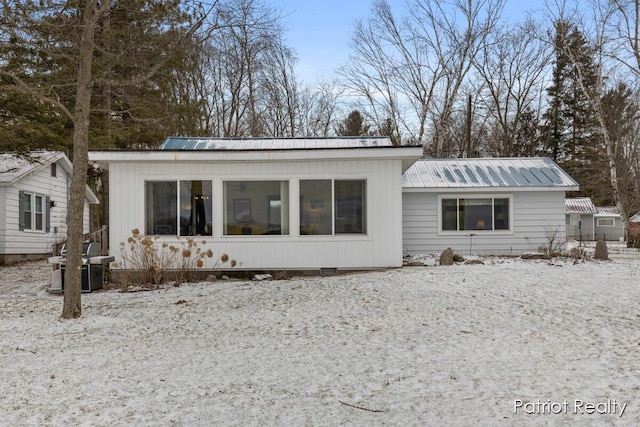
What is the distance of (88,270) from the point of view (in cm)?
963

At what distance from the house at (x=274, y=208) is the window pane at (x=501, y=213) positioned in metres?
5.02

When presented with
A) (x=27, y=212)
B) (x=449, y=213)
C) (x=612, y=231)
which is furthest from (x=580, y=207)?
(x=27, y=212)

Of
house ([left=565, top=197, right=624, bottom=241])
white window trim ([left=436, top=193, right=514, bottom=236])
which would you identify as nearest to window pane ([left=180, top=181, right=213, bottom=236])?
white window trim ([left=436, top=193, right=514, bottom=236])

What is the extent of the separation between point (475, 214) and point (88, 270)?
10.3 m

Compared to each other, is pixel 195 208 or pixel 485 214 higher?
pixel 195 208

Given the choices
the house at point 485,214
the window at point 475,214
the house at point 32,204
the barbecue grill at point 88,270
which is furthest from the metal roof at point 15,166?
the window at point 475,214

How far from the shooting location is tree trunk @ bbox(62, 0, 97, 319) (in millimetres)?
6973

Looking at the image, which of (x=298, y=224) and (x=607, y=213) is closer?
(x=298, y=224)

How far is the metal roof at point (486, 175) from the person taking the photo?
14648mm

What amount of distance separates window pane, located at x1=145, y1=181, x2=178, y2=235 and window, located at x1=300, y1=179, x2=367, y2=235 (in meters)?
2.68

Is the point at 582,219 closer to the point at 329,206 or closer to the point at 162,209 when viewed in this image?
the point at 329,206

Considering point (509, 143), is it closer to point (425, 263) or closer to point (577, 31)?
point (577, 31)

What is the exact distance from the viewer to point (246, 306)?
25.2ft

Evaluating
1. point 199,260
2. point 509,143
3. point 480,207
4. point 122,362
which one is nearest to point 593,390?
point 122,362
